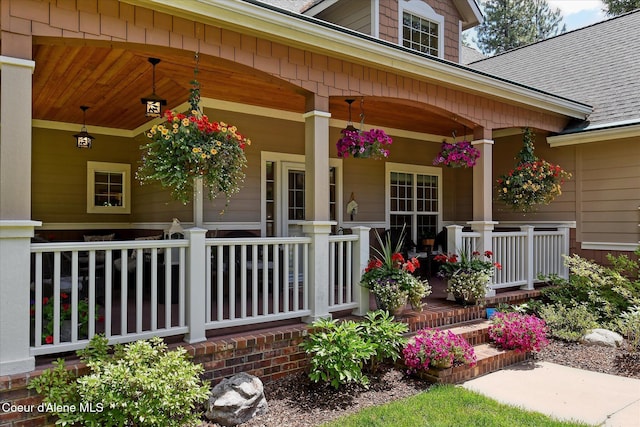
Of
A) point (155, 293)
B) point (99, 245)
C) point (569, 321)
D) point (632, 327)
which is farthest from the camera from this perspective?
point (569, 321)

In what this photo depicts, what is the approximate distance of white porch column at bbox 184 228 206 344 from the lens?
377cm

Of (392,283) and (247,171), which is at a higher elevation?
(247,171)

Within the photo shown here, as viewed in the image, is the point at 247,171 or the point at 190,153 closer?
the point at 190,153

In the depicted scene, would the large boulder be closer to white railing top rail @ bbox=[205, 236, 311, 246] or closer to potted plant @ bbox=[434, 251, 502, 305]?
white railing top rail @ bbox=[205, 236, 311, 246]

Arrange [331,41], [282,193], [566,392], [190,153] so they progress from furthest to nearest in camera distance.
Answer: [282,193] → [331,41] → [566,392] → [190,153]

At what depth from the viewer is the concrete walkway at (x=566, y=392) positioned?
11.7 feet

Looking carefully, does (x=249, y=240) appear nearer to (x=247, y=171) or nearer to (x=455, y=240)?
(x=247, y=171)

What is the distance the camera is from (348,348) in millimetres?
3895

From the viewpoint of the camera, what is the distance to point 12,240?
3.00 meters

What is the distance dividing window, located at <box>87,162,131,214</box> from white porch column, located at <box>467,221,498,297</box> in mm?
6252

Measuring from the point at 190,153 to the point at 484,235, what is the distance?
14.0ft

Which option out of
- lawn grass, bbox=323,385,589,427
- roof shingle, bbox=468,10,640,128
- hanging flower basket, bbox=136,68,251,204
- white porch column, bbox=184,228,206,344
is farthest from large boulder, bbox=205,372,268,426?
roof shingle, bbox=468,10,640,128

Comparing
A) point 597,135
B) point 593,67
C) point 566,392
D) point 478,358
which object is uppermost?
point 593,67

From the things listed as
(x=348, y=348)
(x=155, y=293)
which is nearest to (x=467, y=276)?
(x=348, y=348)
